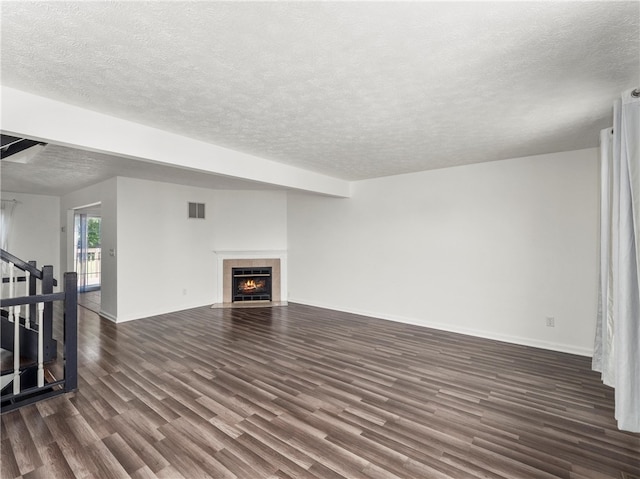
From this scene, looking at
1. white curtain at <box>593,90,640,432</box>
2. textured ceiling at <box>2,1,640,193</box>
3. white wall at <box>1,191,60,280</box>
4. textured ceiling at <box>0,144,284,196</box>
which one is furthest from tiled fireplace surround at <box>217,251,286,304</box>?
white curtain at <box>593,90,640,432</box>

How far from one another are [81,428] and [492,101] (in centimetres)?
400

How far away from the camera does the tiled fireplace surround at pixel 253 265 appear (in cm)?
640

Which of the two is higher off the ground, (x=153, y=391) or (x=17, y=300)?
(x=17, y=300)

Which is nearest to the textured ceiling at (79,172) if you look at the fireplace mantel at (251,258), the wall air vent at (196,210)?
the wall air vent at (196,210)

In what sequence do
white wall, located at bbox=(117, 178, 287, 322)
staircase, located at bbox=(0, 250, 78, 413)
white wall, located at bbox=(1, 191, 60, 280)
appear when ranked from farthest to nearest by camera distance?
white wall, located at bbox=(1, 191, 60, 280)
white wall, located at bbox=(117, 178, 287, 322)
staircase, located at bbox=(0, 250, 78, 413)

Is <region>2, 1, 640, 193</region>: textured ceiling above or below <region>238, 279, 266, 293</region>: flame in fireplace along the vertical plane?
above

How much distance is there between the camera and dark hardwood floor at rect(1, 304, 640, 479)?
73.5 inches

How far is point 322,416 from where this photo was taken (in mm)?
2377

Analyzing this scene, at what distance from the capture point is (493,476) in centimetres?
178

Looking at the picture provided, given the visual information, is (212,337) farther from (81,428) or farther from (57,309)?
(57,309)

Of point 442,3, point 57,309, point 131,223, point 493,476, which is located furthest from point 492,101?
point 57,309

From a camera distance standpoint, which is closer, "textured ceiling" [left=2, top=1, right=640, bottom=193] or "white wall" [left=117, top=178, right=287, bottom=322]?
"textured ceiling" [left=2, top=1, right=640, bottom=193]

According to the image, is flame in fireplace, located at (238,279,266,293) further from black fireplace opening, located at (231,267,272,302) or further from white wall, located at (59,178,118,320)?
white wall, located at (59,178,118,320)

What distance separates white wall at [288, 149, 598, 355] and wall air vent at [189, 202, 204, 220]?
2554 millimetres
